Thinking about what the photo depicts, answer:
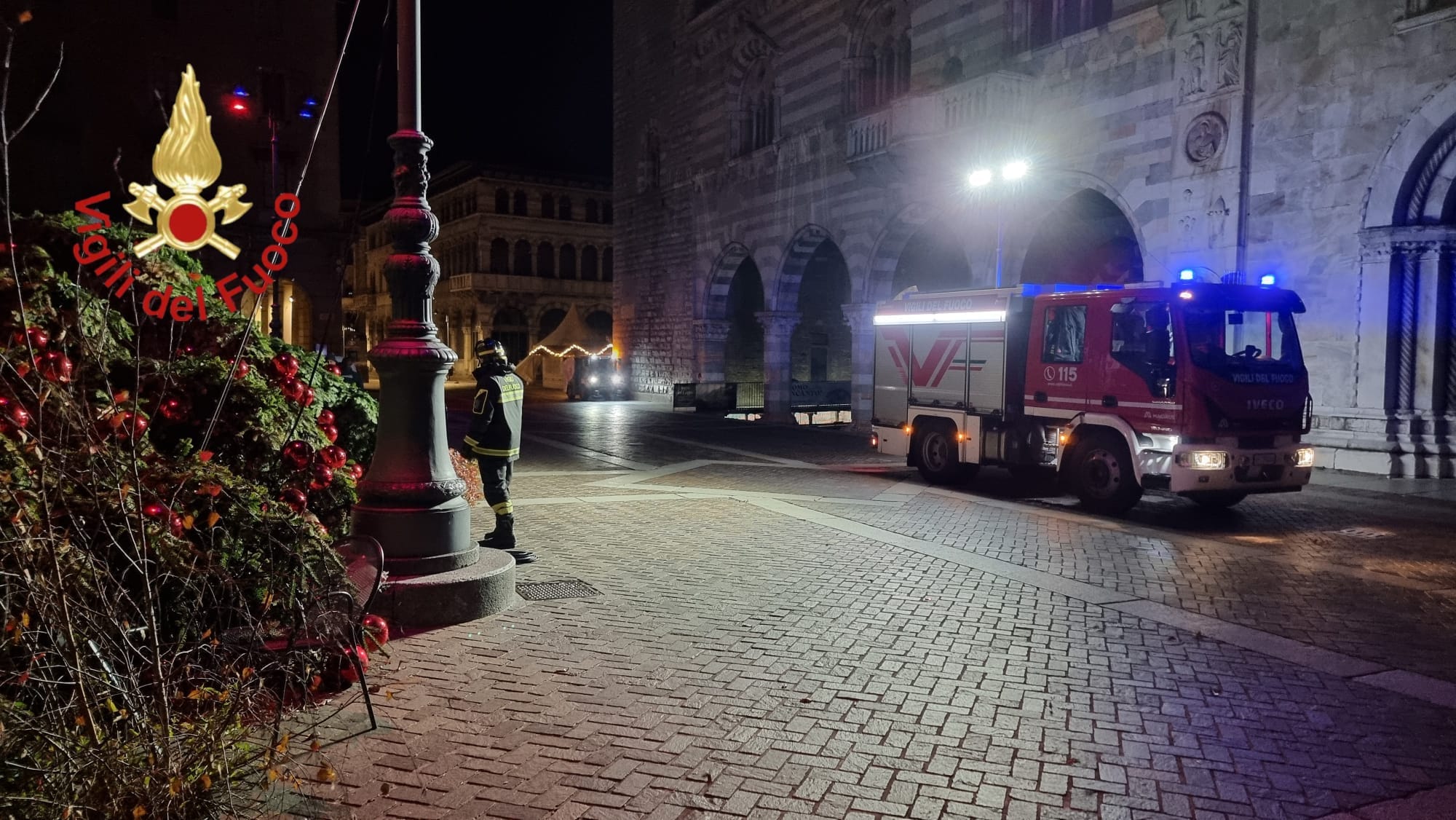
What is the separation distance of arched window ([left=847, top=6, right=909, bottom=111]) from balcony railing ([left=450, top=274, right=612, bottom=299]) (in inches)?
1404

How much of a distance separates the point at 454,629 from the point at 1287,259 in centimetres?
1415

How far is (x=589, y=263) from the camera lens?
59250mm

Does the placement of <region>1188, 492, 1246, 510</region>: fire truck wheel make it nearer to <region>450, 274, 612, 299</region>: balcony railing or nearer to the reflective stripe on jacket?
the reflective stripe on jacket

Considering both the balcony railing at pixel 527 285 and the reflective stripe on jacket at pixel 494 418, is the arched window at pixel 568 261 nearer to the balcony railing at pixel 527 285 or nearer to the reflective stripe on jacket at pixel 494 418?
the balcony railing at pixel 527 285

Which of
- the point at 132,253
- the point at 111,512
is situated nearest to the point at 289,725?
the point at 111,512

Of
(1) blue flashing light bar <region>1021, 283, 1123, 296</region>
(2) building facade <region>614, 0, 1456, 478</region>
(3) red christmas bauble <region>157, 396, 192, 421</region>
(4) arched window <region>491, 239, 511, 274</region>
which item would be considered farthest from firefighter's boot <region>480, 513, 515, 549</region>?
(4) arched window <region>491, 239, 511, 274</region>

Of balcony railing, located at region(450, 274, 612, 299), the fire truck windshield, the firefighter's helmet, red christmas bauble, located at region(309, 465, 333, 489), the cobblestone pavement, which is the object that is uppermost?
balcony railing, located at region(450, 274, 612, 299)

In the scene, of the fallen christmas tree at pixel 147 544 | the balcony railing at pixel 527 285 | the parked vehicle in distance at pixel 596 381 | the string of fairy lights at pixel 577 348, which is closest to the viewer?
the fallen christmas tree at pixel 147 544

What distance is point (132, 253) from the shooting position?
5.66 m

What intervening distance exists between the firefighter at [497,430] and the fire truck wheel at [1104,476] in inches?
269

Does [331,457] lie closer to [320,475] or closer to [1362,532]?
[320,475]

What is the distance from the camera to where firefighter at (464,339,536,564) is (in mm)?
7508

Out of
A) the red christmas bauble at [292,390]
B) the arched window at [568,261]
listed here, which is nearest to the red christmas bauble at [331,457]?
the red christmas bauble at [292,390]

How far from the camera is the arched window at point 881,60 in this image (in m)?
22.3
